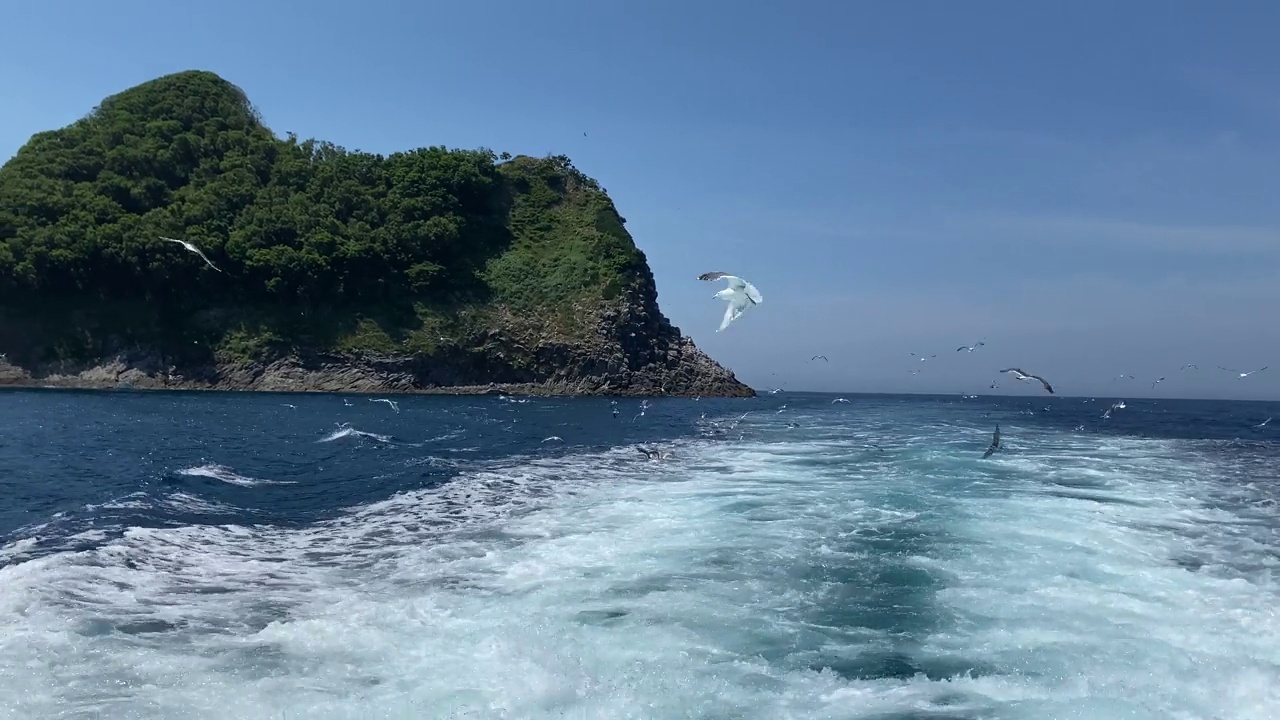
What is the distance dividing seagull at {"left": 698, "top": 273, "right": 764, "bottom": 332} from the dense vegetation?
57.1 metres

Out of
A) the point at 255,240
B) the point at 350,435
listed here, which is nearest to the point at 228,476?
the point at 350,435

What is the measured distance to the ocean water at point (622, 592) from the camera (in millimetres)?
6898

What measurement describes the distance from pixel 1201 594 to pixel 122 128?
91630 mm

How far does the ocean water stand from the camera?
6898 mm

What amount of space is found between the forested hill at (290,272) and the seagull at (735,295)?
5552 cm

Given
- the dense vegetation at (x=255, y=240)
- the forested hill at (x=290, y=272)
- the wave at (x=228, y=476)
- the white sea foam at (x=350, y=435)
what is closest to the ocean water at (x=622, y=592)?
the wave at (x=228, y=476)

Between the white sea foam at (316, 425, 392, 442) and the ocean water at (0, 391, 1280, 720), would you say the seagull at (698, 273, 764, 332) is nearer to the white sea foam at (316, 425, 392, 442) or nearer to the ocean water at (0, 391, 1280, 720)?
the ocean water at (0, 391, 1280, 720)

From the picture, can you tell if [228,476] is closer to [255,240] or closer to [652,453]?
[652,453]

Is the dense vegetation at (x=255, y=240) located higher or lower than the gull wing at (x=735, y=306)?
higher

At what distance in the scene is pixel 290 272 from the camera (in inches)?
2813

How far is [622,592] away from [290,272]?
6901cm

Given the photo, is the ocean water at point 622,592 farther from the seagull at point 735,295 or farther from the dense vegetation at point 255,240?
the dense vegetation at point 255,240

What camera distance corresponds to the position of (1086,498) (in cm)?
1744

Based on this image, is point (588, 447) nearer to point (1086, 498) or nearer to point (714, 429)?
point (714, 429)
